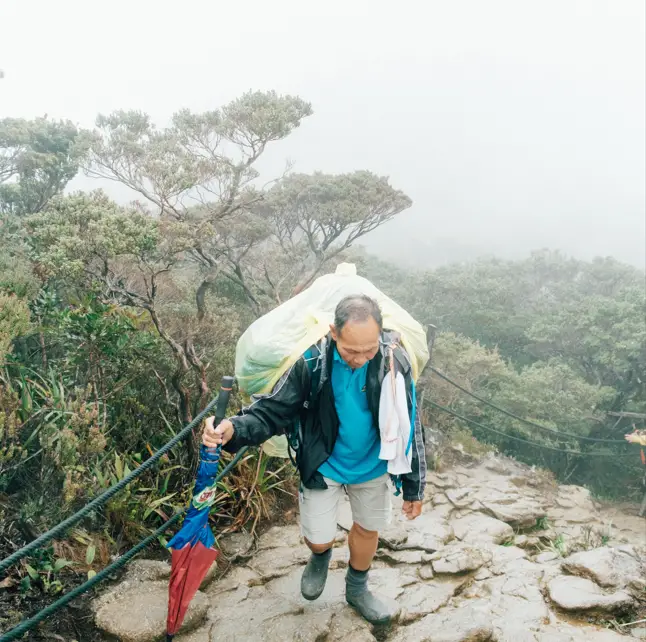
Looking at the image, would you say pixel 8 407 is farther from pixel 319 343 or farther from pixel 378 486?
pixel 378 486

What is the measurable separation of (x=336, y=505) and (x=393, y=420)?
59 cm

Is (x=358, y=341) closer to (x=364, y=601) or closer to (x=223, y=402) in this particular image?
(x=223, y=402)

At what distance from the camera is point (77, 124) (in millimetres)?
14703

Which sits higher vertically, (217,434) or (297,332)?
(297,332)

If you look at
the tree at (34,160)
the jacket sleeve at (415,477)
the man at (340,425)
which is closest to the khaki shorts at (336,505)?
A: the man at (340,425)

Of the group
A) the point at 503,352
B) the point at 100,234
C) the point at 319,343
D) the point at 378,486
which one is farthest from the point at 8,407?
the point at 503,352

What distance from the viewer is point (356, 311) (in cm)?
197

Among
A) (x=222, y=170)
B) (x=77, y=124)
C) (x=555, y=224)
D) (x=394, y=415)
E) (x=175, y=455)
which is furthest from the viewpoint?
(x=555, y=224)

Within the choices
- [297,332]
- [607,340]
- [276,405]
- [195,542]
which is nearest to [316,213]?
[607,340]

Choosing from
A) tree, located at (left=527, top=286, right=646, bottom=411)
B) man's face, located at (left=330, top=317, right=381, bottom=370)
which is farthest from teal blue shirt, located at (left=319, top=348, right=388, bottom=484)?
tree, located at (left=527, top=286, right=646, bottom=411)

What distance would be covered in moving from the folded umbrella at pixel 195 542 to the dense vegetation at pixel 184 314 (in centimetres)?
81

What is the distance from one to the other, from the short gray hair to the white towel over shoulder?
0.29 metres

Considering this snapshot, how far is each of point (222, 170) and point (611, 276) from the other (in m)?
22.2

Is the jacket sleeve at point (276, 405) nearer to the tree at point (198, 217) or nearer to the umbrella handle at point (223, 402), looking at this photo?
the umbrella handle at point (223, 402)
